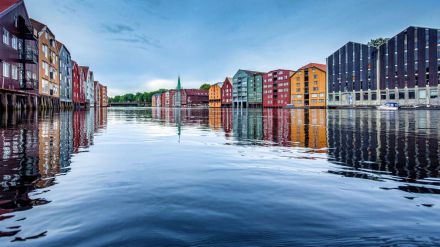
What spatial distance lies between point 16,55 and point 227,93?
13905cm

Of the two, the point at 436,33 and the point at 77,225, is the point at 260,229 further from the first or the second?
the point at 436,33

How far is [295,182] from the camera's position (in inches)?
257

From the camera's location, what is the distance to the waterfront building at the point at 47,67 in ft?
180

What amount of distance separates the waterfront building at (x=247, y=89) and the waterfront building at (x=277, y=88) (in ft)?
16.4

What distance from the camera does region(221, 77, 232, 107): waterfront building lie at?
17362 centimetres

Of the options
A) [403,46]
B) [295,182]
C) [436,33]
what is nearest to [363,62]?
[403,46]

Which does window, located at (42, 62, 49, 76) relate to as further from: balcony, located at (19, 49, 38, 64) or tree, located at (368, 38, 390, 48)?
tree, located at (368, 38, 390, 48)

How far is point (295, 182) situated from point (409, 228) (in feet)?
8.84

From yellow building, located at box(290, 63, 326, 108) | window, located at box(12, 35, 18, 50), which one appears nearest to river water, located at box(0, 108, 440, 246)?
window, located at box(12, 35, 18, 50)

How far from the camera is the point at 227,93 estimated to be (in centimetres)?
17562

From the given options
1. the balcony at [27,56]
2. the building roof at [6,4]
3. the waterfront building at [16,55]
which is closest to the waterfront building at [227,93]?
the waterfront building at [16,55]

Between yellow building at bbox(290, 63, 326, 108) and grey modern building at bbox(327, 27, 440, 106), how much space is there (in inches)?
155

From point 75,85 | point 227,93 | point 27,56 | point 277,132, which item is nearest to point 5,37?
point 27,56

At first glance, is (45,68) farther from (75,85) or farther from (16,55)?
(75,85)
